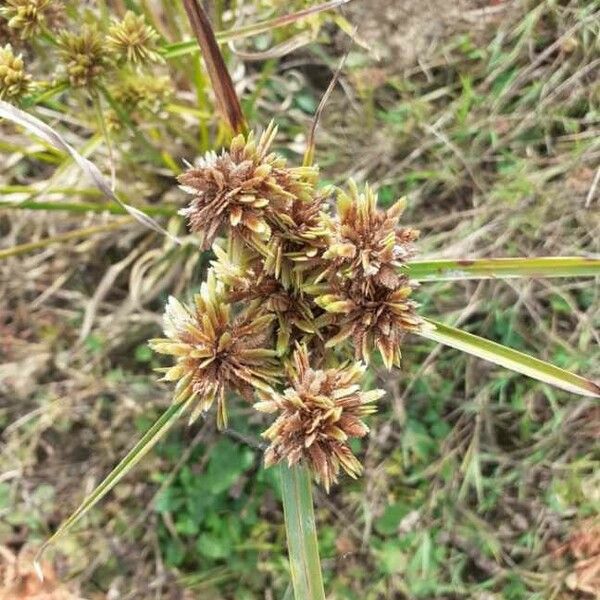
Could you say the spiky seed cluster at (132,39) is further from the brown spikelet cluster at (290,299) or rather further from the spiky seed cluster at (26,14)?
the brown spikelet cluster at (290,299)

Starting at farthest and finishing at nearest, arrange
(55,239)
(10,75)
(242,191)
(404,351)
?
(404,351)
(55,239)
(10,75)
(242,191)

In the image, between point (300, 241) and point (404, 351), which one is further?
point (404, 351)

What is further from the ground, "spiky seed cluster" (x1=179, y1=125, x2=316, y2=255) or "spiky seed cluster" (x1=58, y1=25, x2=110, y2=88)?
"spiky seed cluster" (x1=58, y1=25, x2=110, y2=88)

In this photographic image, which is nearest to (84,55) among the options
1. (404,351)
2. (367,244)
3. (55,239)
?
(55,239)

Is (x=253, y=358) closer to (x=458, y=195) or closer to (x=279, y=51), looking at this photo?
(x=279, y=51)

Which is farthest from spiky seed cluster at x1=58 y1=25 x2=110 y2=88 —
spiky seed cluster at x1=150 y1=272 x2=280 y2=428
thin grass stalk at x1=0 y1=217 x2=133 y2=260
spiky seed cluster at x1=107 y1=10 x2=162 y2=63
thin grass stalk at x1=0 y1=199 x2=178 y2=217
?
spiky seed cluster at x1=150 y1=272 x2=280 y2=428

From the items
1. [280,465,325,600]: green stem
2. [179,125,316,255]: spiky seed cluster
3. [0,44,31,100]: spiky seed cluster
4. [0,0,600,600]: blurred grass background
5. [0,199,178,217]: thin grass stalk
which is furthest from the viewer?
[0,0,600,600]: blurred grass background

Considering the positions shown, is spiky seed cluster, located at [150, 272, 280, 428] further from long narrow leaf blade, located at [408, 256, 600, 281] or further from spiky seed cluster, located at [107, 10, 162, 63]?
spiky seed cluster, located at [107, 10, 162, 63]

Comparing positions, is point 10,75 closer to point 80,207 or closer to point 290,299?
point 80,207
